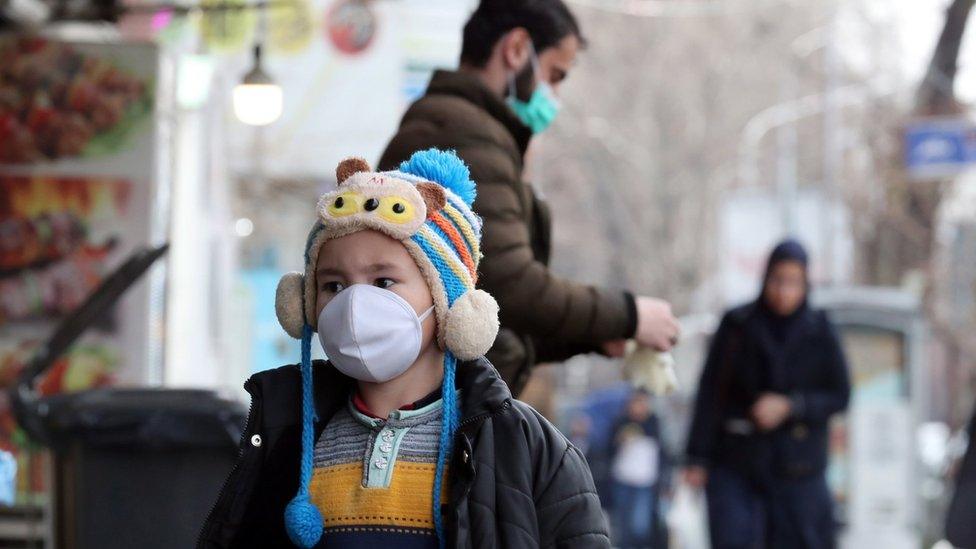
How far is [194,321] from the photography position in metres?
19.7

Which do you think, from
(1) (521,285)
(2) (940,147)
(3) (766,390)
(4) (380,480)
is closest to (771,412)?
(3) (766,390)

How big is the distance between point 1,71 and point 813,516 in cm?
581

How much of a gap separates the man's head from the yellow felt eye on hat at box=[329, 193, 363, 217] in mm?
1894

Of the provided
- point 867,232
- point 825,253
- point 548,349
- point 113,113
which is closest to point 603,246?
point 825,253

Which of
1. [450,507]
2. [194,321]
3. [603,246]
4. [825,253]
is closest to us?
[450,507]

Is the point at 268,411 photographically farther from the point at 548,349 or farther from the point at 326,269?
the point at 548,349

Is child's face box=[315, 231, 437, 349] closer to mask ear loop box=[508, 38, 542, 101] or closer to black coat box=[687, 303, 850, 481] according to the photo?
mask ear loop box=[508, 38, 542, 101]

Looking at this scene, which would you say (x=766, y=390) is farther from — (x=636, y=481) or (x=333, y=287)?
(x=636, y=481)

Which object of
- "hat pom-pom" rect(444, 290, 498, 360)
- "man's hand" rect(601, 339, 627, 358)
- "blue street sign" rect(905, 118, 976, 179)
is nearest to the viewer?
"hat pom-pom" rect(444, 290, 498, 360)

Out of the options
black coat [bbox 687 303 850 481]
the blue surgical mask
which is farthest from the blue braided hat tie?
black coat [bbox 687 303 850 481]

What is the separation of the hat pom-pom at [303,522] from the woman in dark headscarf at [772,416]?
18.3 feet

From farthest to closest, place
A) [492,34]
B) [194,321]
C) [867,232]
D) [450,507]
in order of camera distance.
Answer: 1. [867,232]
2. [194,321]
3. [492,34]
4. [450,507]

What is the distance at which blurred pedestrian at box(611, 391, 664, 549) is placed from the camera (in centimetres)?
1920

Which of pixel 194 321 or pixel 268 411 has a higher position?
pixel 194 321
